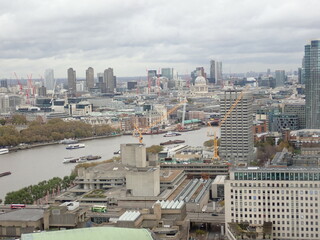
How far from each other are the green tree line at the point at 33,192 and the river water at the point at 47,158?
1.02m

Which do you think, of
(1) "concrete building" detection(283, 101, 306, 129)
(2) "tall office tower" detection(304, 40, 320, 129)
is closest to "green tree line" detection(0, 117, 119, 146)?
(1) "concrete building" detection(283, 101, 306, 129)

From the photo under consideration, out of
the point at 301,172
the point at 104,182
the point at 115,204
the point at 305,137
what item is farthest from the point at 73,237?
the point at 305,137

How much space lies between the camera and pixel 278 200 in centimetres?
1027

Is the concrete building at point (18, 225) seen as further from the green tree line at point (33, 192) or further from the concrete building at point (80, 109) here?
the concrete building at point (80, 109)

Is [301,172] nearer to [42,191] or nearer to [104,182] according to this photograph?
[104,182]

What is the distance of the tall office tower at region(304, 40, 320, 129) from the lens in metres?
29.4

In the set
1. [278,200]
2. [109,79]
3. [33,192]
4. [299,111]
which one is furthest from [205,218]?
[109,79]

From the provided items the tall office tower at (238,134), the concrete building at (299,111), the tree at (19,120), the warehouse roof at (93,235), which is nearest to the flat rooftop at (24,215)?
the warehouse roof at (93,235)

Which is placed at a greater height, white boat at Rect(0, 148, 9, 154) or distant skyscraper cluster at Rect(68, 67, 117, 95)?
distant skyscraper cluster at Rect(68, 67, 117, 95)

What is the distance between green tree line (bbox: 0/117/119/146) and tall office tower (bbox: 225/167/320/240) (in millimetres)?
19289

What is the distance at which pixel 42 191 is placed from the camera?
1509cm

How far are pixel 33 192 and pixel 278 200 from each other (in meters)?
6.77

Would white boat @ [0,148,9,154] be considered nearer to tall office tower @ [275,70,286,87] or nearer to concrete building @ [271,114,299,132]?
concrete building @ [271,114,299,132]

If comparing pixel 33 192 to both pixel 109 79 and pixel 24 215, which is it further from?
pixel 109 79
